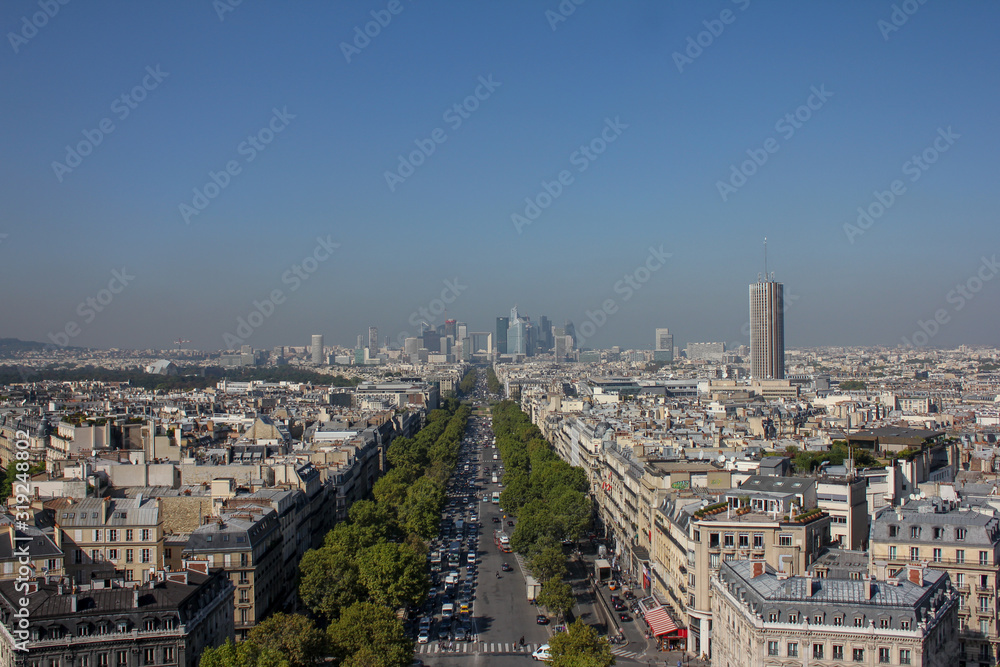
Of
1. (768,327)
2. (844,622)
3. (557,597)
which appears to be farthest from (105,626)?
(768,327)

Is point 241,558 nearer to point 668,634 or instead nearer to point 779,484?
point 668,634

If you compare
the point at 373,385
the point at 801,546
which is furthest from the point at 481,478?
the point at 373,385

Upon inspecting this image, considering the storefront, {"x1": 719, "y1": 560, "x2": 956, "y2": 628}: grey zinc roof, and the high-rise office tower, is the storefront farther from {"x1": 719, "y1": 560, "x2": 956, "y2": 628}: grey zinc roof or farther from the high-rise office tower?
the high-rise office tower

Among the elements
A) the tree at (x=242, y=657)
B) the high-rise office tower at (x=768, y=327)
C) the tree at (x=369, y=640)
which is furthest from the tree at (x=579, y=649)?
the high-rise office tower at (x=768, y=327)

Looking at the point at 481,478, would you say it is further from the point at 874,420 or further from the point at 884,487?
the point at 884,487

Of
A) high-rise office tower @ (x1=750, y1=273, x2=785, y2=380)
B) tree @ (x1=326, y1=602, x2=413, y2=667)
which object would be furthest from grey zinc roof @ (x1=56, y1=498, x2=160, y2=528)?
high-rise office tower @ (x1=750, y1=273, x2=785, y2=380)

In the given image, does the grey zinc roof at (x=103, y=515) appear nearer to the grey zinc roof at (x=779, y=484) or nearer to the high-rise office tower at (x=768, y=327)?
the grey zinc roof at (x=779, y=484)
